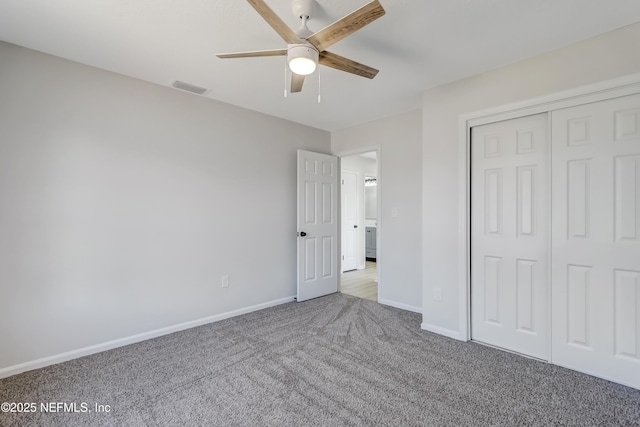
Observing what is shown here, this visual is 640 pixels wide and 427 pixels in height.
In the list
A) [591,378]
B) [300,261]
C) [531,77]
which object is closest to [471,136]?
[531,77]

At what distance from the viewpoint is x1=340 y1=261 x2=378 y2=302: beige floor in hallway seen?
4.43 meters

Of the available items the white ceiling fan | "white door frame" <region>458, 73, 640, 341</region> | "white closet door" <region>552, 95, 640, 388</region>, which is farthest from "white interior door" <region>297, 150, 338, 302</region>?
"white closet door" <region>552, 95, 640, 388</region>

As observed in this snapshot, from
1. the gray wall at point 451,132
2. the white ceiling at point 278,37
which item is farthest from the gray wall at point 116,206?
the gray wall at point 451,132

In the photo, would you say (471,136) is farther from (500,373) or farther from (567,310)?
(500,373)

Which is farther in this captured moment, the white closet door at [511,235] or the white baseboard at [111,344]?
the white closet door at [511,235]

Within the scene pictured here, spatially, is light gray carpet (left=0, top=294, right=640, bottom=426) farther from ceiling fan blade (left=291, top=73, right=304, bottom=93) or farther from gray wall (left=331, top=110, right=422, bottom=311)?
ceiling fan blade (left=291, top=73, right=304, bottom=93)

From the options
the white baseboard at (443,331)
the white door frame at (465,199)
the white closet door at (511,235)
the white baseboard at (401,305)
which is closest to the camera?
the white closet door at (511,235)

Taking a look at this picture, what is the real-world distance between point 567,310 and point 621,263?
49cm

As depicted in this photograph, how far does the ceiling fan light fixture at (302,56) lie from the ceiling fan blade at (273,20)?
0.15 ft

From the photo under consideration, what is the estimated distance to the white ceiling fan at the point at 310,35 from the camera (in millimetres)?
1460

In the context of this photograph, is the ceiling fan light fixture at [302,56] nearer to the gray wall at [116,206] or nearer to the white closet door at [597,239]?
the gray wall at [116,206]

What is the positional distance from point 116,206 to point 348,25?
8.09ft

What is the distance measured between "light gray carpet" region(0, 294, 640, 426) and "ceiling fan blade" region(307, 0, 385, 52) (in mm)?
2169

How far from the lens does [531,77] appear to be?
2426mm
